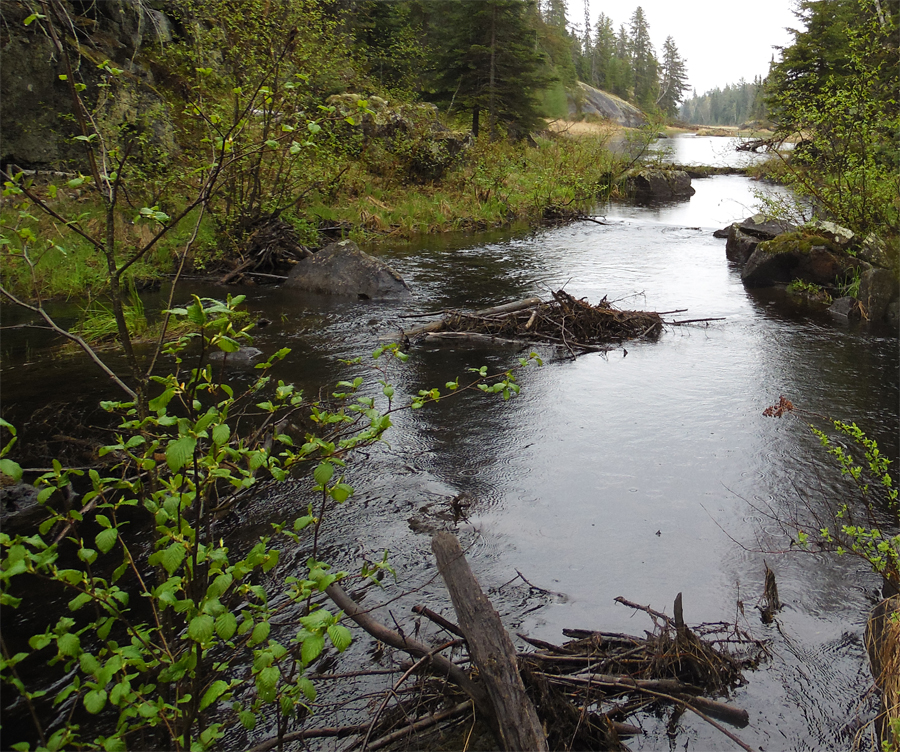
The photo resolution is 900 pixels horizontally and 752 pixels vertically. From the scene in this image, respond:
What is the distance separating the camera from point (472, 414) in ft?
22.4

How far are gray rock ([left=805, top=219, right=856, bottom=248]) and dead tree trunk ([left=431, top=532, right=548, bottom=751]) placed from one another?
11934 millimetres

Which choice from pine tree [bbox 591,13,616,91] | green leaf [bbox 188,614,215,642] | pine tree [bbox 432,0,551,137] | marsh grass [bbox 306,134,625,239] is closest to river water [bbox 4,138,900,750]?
green leaf [bbox 188,614,215,642]

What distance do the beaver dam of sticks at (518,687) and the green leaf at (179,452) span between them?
1270mm

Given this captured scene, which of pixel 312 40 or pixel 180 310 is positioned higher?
pixel 312 40

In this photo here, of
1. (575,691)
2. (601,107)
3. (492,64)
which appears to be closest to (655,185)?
(492,64)

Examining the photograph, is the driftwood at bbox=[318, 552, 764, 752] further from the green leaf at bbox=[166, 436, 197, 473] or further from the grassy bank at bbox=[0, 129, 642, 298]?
the grassy bank at bbox=[0, 129, 642, 298]

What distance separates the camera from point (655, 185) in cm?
2809

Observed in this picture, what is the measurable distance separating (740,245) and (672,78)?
124039mm

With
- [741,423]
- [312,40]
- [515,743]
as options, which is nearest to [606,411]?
[741,423]

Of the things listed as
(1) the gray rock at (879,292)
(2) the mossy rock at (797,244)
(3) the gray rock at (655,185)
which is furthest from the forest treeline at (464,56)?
(1) the gray rock at (879,292)

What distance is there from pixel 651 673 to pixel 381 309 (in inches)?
321

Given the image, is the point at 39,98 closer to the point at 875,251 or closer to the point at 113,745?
the point at 113,745

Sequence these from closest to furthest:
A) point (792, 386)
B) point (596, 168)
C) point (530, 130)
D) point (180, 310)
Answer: point (180, 310)
point (792, 386)
point (596, 168)
point (530, 130)

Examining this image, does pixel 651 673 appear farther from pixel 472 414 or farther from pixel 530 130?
pixel 530 130
